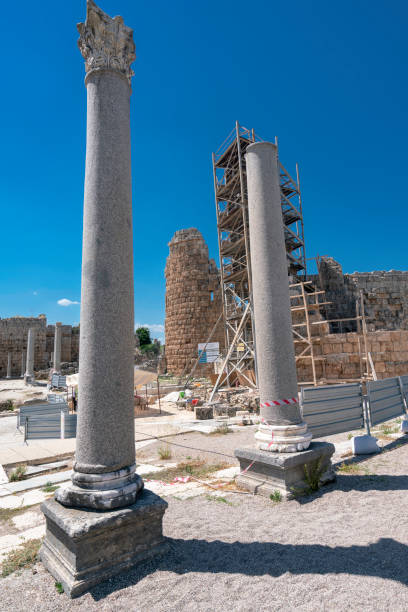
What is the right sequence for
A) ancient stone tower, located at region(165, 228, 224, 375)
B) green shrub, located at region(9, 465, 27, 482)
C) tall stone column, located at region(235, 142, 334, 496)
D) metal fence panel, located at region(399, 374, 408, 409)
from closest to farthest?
tall stone column, located at region(235, 142, 334, 496) → green shrub, located at region(9, 465, 27, 482) → metal fence panel, located at region(399, 374, 408, 409) → ancient stone tower, located at region(165, 228, 224, 375)

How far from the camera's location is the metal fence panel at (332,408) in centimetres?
563

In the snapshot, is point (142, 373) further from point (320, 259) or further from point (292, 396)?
point (320, 259)

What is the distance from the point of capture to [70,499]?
9.57ft

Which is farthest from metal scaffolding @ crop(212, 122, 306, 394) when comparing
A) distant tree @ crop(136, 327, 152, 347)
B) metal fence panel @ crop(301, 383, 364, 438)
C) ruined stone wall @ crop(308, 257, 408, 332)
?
distant tree @ crop(136, 327, 152, 347)

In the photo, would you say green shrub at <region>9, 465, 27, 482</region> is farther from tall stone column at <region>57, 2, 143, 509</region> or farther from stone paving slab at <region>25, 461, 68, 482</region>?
tall stone column at <region>57, 2, 143, 509</region>

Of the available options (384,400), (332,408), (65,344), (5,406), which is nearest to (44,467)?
(332,408)

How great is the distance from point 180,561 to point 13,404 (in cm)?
1722

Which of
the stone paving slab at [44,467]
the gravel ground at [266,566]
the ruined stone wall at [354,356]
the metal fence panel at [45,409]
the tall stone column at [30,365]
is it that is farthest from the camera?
the tall stone column at [30,365]

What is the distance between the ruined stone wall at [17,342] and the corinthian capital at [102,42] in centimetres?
3843

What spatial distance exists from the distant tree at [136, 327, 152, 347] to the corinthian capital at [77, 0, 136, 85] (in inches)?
2354

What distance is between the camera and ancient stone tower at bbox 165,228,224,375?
80.2ft

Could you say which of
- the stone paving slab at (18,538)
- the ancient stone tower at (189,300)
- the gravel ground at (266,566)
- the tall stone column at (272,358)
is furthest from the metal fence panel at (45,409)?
the ancient stone tower at (189,300)

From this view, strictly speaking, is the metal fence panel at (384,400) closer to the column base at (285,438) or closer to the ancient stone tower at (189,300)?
the column base at (285,438)

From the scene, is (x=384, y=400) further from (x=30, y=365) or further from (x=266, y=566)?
(x=30, y=365)
